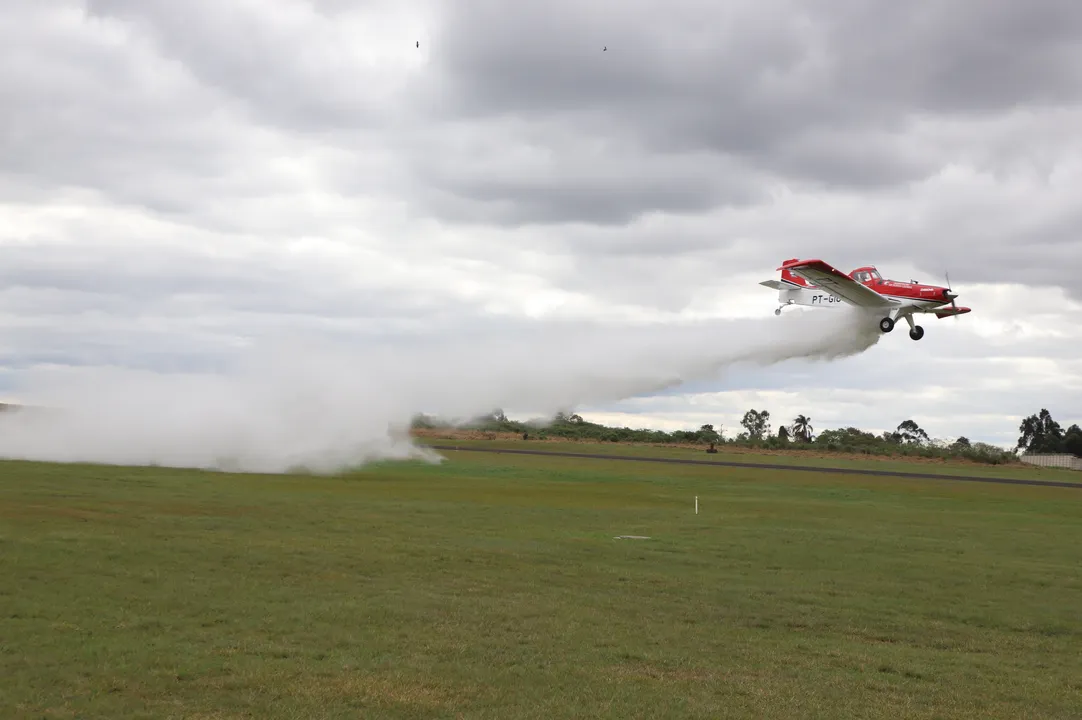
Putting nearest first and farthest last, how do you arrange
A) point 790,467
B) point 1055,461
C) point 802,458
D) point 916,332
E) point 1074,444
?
point 916,332 → point 790,467 → point 802,458 → point 1055,461 → point 1074,444

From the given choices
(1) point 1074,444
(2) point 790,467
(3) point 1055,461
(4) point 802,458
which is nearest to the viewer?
(2) point 790,467

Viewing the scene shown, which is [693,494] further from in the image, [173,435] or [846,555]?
[173,435]

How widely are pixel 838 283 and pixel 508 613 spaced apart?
30.6m

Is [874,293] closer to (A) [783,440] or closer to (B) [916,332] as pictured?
(B) [916,332]

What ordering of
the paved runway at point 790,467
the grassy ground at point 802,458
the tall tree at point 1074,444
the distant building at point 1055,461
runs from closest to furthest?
the paved runway at point 790,467
the grassy ground at point 802,458
the distant building at point 1055,461
the tall tree at point 1074,444

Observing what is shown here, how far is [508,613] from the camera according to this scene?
24.8 metres


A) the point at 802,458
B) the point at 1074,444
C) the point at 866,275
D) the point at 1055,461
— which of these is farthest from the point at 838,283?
the point at 1074,444

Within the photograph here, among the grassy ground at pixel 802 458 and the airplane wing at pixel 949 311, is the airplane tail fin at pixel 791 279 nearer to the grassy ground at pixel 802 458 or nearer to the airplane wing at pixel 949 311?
the airplane wing at pixel 949 311

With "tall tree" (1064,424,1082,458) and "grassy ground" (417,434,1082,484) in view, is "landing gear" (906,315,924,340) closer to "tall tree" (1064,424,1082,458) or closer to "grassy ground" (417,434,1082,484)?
"grassy ground" (417,434,1082,484)

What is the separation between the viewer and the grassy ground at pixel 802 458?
111 meters

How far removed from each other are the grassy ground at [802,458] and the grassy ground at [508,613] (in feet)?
210

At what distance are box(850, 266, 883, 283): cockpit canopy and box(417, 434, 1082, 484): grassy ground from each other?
200ft

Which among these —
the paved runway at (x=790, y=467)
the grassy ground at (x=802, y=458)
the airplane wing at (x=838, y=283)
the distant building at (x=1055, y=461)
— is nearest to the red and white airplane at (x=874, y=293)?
the airplane wing at (x=838, y=283)


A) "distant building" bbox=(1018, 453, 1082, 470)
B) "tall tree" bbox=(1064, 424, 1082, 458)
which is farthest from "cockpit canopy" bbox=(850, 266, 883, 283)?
"tall tree" bbox=(1064, 424, 1082, 458)
